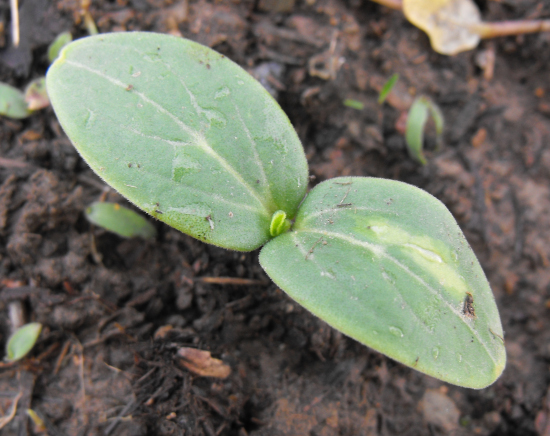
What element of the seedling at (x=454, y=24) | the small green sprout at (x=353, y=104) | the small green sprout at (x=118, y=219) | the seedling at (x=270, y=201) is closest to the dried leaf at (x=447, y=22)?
the seedling at (x=454, y=24)

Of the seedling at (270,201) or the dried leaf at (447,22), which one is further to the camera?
the dried leaf at (447,22)

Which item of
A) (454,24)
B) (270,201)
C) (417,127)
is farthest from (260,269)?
(454,24)

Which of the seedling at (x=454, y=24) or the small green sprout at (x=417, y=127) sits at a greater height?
the seedling at (x=454, y=24)

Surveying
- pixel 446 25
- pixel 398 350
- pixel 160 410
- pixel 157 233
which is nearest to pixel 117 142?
pixel 157 233

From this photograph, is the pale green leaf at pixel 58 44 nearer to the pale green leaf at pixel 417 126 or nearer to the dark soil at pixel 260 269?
the dark soil at pixel 260 269

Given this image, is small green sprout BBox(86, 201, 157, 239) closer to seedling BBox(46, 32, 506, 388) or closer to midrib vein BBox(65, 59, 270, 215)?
seedling BBox(46, 32, 506, 388)
